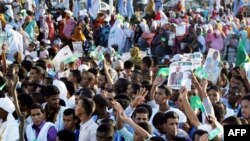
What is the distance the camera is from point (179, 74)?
291 inches

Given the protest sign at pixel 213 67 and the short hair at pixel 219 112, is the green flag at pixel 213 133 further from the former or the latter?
the protest sign at pixel 213 67

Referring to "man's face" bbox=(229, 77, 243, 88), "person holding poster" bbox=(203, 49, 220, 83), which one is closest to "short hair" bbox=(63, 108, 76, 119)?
"man's face" bbox=(229, 77, 243, 88)

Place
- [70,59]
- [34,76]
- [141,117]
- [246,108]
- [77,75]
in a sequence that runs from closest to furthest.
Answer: [246,108] < [141,117] < [77,75] < [34,76] < [70,59]

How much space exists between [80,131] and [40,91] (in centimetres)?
180

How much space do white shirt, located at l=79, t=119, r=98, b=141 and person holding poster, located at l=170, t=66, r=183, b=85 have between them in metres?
1.15

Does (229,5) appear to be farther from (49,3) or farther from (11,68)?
(11,68)

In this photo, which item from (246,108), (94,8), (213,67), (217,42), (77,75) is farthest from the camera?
(94,8)

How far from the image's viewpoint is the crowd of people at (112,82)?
6371 mm

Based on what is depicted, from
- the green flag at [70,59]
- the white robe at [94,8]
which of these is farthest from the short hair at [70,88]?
the white robe at [94,8]

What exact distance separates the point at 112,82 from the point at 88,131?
2907 millimetres

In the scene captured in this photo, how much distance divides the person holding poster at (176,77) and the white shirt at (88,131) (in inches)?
45.1

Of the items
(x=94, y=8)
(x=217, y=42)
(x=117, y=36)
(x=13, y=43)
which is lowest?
(x=217, y=42)

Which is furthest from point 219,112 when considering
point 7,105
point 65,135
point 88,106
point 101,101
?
point 7,105

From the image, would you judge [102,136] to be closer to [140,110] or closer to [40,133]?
[140,110]
